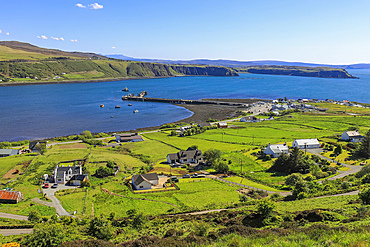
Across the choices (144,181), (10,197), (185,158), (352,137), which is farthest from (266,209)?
(352,137)

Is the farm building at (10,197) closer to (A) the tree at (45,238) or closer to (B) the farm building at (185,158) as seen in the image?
(A) the tree at (45,238)

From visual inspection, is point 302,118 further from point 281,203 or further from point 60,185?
point 60,185

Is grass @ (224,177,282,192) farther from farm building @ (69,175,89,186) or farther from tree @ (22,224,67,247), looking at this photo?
tree @ (22,224,67,247)

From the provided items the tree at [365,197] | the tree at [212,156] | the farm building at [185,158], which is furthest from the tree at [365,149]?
the farm building at [185,158]

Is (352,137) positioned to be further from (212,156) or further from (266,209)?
(266,209)

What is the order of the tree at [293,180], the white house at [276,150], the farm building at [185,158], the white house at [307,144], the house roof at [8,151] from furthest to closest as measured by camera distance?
the white house at [307,144], the house roof at [8,151], the white house at [276,150], the farm building at [185,158], the tree at [293,180]

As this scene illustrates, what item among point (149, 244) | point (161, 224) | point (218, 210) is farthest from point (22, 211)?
point (218, 210)

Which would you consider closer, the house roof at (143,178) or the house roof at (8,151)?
the house roof at (143,178)
